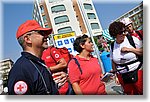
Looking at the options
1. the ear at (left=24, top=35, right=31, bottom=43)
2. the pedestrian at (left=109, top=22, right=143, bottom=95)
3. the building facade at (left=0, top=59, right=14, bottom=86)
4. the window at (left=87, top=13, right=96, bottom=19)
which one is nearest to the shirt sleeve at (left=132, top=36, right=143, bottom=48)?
the pedestrian at (left=109, top=22, right=143, bottom=95)

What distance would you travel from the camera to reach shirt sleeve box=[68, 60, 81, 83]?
2.76 m

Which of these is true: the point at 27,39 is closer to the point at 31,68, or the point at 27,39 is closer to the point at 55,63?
the point at 31,68

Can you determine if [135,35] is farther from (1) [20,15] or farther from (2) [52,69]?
(1) [20,15]

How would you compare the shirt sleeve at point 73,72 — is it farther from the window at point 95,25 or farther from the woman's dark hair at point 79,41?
the window at point 95,25

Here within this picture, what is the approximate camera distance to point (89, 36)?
2838mm

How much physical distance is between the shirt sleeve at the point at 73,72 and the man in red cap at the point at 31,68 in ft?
1.59

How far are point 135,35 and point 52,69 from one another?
0.88m

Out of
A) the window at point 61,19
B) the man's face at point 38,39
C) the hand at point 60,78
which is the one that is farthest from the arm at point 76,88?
the window at point 61,19

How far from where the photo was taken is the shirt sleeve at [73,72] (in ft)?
9.07

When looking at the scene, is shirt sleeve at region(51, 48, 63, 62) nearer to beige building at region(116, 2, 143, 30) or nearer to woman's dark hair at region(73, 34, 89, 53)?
woman's dark hair at region(73, 34, 89, 53)

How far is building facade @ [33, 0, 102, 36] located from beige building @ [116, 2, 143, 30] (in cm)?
27

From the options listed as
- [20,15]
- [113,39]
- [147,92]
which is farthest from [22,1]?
[147,92]

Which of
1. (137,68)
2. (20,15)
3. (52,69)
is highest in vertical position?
(20,15)

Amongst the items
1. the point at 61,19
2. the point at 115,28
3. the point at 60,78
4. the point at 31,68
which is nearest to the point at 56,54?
the point at 60,78
